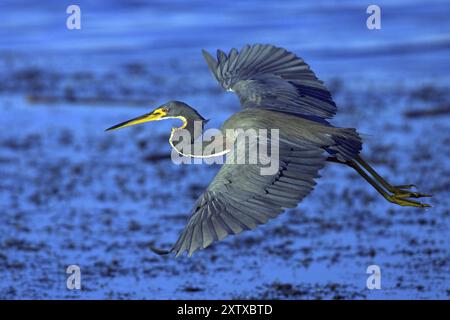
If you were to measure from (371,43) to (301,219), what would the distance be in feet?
25.4

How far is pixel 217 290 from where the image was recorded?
7676mm

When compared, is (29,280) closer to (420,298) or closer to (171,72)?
(420,298)

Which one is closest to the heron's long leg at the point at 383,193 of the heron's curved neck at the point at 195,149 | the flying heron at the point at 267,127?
the flying heron at the point at 267,127

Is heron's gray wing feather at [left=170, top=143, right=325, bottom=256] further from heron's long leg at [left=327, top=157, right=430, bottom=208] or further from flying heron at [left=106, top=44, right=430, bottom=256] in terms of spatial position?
heron's long leg at [left=327, top=157, right=430, bottom=208]

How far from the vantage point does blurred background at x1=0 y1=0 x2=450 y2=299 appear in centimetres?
797

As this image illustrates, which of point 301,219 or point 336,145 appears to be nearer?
point 336,145

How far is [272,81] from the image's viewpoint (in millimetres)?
7379

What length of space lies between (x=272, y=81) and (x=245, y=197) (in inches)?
67.7

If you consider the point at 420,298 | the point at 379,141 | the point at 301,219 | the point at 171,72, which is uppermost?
the point at 171,72

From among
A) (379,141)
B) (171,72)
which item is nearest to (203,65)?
(171,72)

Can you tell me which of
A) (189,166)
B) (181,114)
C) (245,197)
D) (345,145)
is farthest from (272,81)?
(189,166)

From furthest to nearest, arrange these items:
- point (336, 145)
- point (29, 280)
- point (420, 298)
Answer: point (29, 280)
point (420, 298)
point (336, 145)

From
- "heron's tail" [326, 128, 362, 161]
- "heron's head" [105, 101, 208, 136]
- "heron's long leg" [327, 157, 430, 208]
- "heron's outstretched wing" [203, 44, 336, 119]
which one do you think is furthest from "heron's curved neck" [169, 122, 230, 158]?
"heron's long leg" [327, 157, 430, 208]

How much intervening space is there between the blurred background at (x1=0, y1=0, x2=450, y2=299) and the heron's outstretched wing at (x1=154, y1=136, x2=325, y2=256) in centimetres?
165
